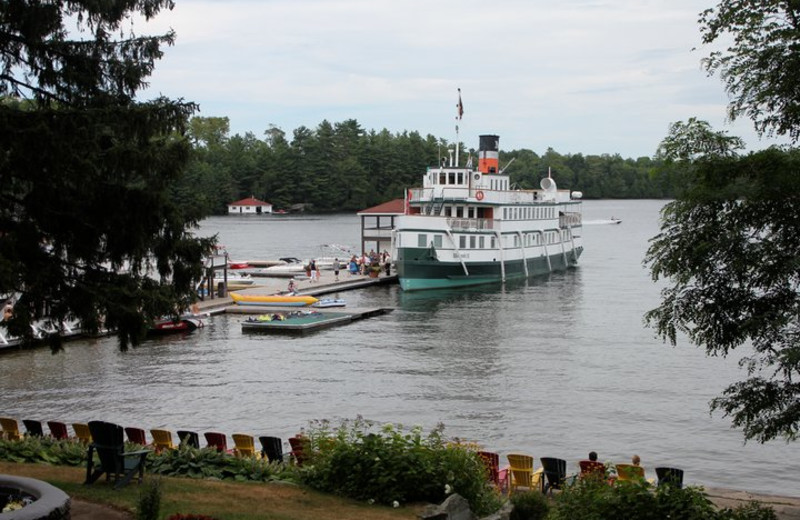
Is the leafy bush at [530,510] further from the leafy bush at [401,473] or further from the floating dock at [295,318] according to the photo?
the floating dock at [295,318]

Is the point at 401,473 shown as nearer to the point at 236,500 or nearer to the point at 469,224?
the point at 236,500

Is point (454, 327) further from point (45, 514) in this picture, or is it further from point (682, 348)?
point (45, 514)

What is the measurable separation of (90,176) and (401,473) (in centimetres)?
662

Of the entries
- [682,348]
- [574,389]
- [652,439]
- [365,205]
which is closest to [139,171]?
[652,439]

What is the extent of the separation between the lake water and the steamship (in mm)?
10365

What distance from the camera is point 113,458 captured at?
13672 millimetres

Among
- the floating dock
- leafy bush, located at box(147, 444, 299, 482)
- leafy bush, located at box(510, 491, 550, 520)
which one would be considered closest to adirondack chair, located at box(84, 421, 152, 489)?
leafy bush, located at box(147, 444, 299, 482)

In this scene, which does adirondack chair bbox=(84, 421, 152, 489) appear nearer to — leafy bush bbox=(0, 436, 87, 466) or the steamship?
leafy bush bbox=(0, 436, 87, 466)

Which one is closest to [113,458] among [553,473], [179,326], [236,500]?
[236,500]

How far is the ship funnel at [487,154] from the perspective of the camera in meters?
76.2

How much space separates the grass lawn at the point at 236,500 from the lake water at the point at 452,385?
1142 centimetres

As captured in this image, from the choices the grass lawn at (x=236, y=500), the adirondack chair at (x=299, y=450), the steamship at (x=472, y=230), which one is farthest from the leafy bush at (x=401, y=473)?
the steamship at (x=472, y=230)

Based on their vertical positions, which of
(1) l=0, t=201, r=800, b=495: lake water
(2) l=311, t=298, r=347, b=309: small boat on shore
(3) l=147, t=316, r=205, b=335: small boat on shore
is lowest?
(1) l=0, t=201, r=800, b=495: lake water

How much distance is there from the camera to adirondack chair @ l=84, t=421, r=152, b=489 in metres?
13.6
